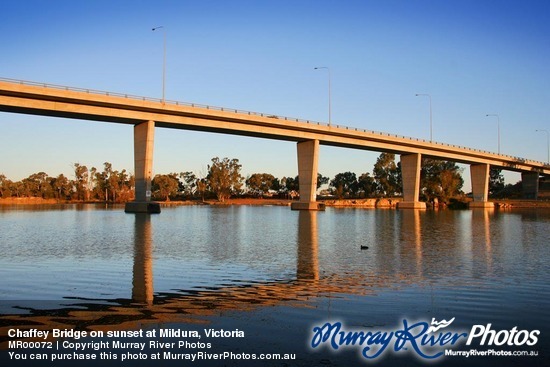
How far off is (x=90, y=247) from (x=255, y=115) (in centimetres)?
5563

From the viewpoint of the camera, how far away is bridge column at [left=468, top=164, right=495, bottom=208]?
129m

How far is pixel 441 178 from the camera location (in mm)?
132125

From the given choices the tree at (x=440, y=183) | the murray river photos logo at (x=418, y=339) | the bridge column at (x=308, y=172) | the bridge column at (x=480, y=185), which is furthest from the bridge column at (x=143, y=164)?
the bridge column at (x=480, y=185)

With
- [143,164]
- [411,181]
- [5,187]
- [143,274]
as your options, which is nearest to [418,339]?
[143,274]

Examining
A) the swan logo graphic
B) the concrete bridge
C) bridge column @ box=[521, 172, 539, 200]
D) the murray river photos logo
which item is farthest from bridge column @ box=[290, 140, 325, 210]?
bridge column @ box=[521, 172, 539, 200]

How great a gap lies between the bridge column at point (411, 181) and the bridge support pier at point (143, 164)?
61.3 m

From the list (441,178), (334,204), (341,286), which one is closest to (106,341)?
(341,286)

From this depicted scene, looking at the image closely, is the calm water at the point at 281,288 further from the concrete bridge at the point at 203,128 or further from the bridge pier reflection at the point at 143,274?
the concrete bridge at the point at 203,128

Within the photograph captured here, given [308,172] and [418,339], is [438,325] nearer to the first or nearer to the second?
[418,339]

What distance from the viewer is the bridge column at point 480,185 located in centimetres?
12875

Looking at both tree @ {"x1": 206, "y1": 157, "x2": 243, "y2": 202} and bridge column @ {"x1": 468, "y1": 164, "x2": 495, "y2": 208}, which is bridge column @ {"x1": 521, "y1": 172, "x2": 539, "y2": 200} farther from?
tree @ {"x1": 206, "y1": 157, "x2": 243, "y2": 202}

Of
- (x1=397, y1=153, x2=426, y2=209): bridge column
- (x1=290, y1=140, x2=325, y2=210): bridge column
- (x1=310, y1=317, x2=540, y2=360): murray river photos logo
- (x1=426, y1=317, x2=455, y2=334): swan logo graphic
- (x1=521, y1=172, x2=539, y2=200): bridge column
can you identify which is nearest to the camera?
(x1=310, y1=317, x2=540, y2=360): murray river photos logo

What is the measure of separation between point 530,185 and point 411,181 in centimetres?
6471

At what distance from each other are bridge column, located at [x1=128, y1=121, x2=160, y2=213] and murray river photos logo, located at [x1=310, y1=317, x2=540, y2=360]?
6427 centimetres
